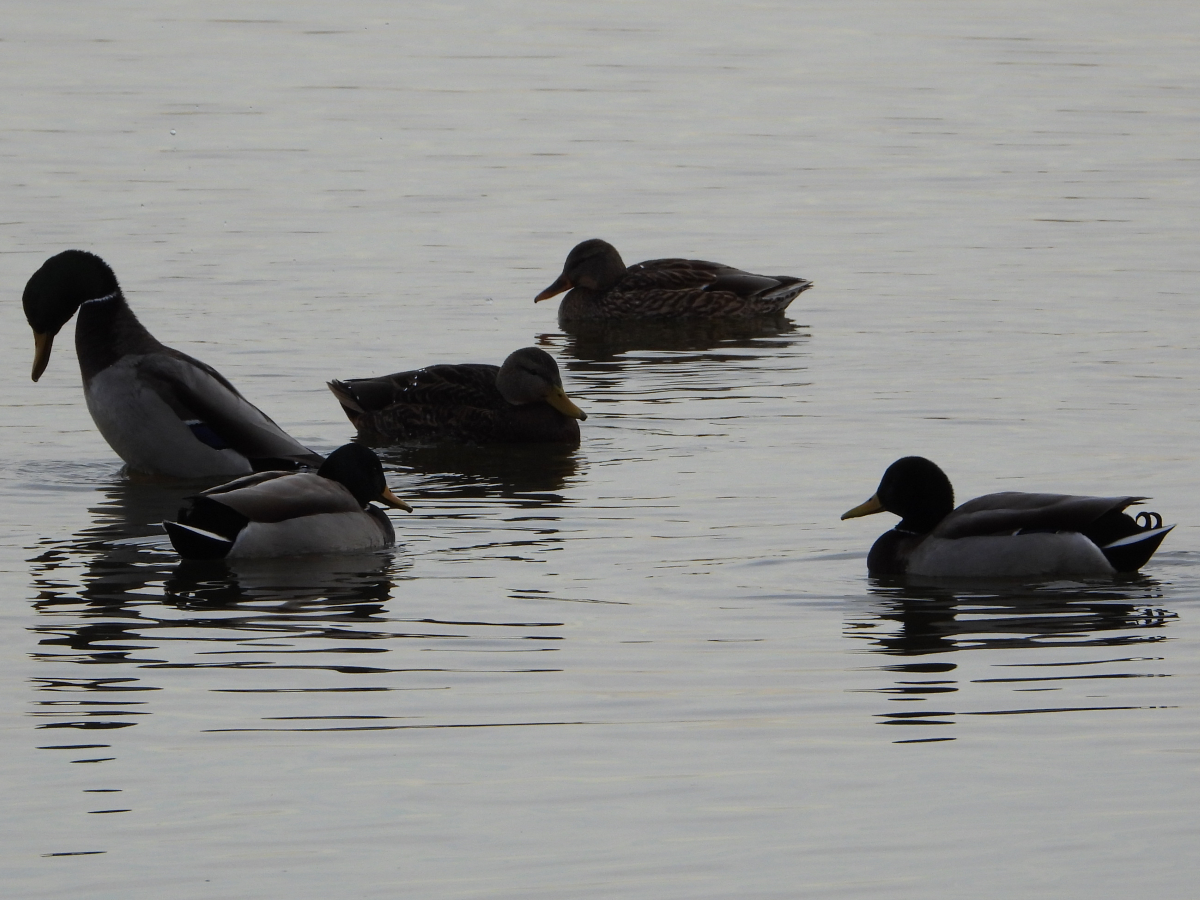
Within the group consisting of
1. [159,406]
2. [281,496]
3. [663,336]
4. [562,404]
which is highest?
[663,336]

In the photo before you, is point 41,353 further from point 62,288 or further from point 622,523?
point 622,523

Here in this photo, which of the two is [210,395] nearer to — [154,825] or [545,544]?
[545,544]

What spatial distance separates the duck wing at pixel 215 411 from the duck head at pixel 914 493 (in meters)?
3.31

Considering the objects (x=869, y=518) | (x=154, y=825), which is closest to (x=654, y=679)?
(x=154, y=825)

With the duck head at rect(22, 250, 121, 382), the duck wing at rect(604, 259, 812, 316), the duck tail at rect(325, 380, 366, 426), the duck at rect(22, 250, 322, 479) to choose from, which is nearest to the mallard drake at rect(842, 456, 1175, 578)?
the duck at rect(22, 250, 322, 479)

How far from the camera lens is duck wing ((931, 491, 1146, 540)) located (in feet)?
31.9

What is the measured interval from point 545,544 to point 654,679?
2580 millimetres

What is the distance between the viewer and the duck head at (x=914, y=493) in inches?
398

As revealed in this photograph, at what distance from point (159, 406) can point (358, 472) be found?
2041mm

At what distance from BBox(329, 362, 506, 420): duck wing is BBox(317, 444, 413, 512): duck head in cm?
296

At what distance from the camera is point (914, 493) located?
33.2ft

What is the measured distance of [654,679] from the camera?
321 inches

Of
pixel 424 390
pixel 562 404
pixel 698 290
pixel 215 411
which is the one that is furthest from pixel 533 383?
pixel 698 290

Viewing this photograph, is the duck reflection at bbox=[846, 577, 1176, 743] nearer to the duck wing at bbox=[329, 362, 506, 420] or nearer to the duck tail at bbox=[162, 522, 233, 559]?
the duck tail at bbox=[162, 522, 233, 559]
